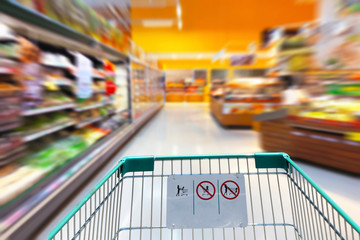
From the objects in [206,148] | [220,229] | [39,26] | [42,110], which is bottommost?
[220,229]

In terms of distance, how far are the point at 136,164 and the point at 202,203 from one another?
288 mm

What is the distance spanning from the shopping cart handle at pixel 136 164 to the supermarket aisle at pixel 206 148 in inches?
54.7

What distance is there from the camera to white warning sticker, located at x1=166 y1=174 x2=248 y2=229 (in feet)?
2.98

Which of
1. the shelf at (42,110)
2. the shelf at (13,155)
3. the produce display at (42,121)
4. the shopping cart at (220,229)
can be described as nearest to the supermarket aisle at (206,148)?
the shopping cart at (220,229)

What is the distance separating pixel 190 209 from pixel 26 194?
151 cm

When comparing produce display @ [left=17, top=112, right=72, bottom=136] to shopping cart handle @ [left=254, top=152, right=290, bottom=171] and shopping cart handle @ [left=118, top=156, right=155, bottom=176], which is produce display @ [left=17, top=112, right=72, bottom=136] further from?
shopping cart handle @ [left=254, top=152, right=290, bottom=171]

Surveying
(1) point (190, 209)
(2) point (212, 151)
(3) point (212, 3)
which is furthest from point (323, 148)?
(3) point (212, 3)

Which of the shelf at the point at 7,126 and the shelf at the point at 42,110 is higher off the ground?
the shelf at the point at 42,110

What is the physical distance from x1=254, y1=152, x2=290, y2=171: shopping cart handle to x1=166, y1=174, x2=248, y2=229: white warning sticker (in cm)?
9

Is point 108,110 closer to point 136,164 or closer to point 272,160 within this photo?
point 136,164

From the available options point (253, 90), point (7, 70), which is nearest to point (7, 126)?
point (7, 70)

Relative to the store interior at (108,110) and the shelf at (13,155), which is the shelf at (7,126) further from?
the shelf at (13,155)

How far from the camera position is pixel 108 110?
4566mm

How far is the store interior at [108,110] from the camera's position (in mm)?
1896
